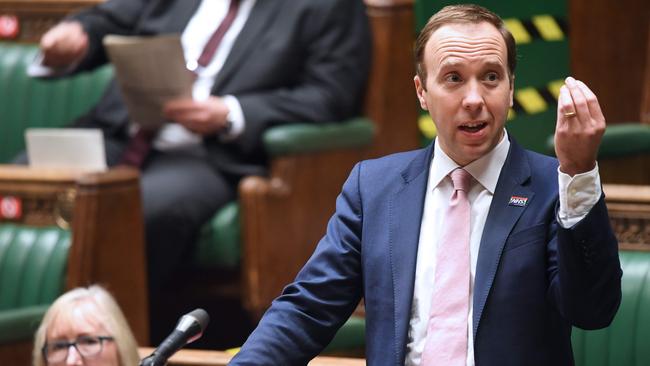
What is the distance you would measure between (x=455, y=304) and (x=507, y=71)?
172 mm

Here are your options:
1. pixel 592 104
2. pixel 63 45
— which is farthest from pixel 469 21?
pixel 63 45

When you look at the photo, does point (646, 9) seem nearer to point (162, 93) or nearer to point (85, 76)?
point (162, 93)

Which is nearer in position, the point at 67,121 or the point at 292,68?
the point at 292,68

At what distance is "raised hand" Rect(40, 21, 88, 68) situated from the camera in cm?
218

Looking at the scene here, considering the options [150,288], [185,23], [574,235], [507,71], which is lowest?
[150,288]

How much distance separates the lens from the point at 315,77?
2.11m

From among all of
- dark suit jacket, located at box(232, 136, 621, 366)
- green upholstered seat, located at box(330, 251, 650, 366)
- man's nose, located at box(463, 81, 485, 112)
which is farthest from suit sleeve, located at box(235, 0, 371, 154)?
man's nose, located at box(463, 81, 485, 112)

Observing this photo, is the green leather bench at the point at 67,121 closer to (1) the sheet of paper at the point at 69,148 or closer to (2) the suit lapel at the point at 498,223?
(1) the sheet of paper at the point at 69,148

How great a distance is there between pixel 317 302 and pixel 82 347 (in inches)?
18.9

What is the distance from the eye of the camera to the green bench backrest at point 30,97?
7.95ft

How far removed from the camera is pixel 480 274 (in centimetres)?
96

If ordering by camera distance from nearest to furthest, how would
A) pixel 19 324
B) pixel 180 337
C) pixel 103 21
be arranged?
1. pixel 180 337
2. pixel 19 324
3. pixel 103 21

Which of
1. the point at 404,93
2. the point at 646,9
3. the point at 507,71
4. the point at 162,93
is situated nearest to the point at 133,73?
the point at 162,93

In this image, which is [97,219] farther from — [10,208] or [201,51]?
[201,51]
